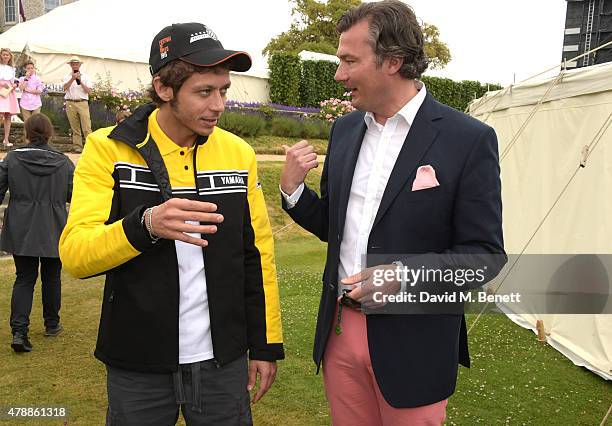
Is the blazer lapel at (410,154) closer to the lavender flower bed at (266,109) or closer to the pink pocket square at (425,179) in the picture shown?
the pink pocket square at (425,179)

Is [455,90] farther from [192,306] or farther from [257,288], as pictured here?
[192,306]

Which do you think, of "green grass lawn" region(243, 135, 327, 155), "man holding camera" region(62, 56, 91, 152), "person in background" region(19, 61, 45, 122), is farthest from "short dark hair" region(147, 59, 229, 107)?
"green grass lawn" region(243, 135, 327, 155)

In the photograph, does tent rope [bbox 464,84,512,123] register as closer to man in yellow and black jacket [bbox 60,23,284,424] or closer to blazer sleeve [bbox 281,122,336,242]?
blazer sleeve [bbox 281,122,336,242]

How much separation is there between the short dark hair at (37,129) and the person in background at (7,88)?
793 cm

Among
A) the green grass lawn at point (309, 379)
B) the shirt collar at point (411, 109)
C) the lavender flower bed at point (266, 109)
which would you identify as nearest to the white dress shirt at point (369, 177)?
the shirt collar at point (411, 109)

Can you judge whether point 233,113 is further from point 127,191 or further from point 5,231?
point 127,191

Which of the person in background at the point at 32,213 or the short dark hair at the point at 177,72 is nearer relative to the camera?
the short dark hair at the point at 177,72

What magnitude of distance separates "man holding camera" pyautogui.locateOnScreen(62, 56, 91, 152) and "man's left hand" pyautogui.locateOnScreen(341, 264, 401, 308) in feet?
40.2

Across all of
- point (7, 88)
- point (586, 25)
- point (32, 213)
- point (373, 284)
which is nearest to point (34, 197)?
point (32, 213)

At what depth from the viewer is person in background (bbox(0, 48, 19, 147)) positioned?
485 inches

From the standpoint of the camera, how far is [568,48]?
8273 mm

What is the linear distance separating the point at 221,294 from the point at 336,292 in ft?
1.66

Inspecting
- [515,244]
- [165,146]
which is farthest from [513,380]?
[165,146]

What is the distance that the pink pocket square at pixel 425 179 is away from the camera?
7.20 feet
